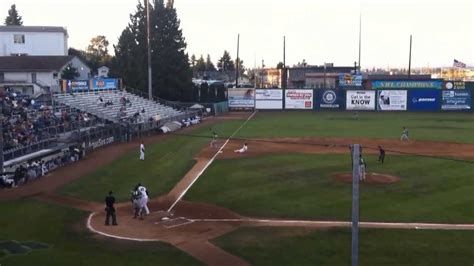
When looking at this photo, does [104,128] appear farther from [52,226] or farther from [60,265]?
[60,265]

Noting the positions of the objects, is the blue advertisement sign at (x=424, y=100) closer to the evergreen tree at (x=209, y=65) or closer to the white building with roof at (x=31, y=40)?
the white building with roof at (x=31, y=40)

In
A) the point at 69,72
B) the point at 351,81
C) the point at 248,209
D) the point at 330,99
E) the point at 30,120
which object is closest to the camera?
the point at 248,209

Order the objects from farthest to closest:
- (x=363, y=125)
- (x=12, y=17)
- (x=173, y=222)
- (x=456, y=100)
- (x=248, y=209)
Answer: (x=12, y=17) → (x=456, y=100) → (x=363, y=125) → (x=248, y=209) → (x=173, y=222)

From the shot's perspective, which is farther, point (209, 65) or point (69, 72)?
point (209, 65)

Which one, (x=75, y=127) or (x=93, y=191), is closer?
(x=93, y=191)

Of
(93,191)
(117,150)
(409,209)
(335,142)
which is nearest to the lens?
(409,209)

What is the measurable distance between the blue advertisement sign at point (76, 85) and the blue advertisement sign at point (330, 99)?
1490 inches

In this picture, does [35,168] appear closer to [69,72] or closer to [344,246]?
[344,246]

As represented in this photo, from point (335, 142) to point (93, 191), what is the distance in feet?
78.7

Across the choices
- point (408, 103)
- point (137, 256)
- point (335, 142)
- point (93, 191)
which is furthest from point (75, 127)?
point (408, 103)

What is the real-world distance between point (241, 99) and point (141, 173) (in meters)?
54.7

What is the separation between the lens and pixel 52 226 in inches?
810

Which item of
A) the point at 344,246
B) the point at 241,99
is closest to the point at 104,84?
the point at 241,99

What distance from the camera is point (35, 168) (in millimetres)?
30250
